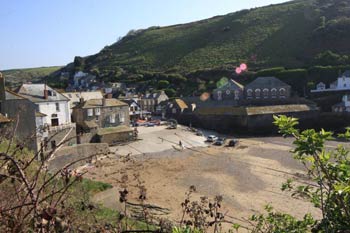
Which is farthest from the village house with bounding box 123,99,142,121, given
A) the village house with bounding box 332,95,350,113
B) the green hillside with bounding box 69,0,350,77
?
the village house with bounding box 332,95,350,113

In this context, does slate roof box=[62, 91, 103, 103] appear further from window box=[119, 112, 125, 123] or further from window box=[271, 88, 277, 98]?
window box=[271, 88, 277, 98]

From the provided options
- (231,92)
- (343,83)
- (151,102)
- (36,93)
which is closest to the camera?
(36,93)

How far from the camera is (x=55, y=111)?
3334cm

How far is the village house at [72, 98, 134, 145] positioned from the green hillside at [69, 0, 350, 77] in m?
39.9

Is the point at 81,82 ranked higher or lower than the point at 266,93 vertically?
higher

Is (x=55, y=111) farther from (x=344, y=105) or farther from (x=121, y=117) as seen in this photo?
(x=344, y=105)

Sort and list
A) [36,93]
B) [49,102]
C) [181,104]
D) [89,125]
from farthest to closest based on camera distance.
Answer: [181,104] < [89,125] < [36,93] < [49,102]

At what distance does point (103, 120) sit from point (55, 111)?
7.04 meters

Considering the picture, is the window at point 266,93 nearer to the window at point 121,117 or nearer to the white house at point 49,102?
the window at point 121,117

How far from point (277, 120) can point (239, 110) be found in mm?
42234

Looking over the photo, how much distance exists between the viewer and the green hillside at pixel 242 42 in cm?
7631

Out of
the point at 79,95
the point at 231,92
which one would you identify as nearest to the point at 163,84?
the point at 231,92

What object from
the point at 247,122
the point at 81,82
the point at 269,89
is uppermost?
the point at 81,82

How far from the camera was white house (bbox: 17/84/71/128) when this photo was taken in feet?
105
